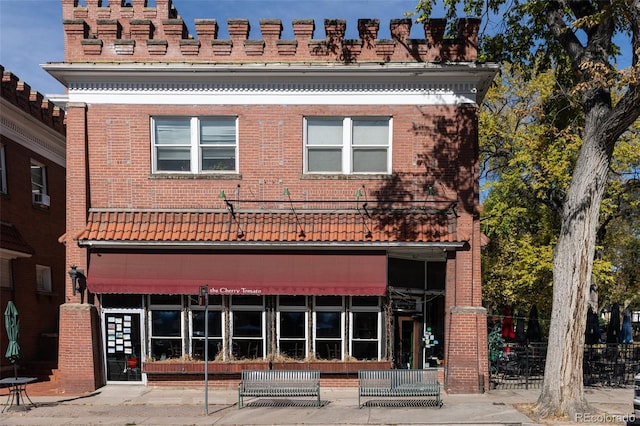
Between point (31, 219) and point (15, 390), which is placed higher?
point (31, 219)

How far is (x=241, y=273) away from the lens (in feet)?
45.5

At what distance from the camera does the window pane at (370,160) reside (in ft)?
47.1

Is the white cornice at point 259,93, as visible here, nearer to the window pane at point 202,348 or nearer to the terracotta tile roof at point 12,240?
the terracotta tile roof at point 12,240

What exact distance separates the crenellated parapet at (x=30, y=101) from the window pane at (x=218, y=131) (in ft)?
21.2

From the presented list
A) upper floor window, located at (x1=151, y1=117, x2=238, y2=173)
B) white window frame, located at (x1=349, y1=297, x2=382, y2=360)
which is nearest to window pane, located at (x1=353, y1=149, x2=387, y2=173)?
upper floor window, located at (x1=151, y1=117, x2=238, y2=173)

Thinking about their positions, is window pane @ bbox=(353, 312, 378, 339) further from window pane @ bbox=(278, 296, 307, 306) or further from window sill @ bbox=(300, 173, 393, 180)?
A: window sill @ bbox=(300, 173, 393, 180)

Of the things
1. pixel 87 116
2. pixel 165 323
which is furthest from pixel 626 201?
pixel 87 116

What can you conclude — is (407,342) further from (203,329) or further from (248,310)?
(203,329)

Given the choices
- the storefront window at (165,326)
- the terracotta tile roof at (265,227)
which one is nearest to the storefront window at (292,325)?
the terracotta tile roof at (265,227)

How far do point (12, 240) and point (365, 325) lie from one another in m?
10.3

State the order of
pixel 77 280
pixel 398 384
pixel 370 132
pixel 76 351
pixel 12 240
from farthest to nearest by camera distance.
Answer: pixel 12 240 < pixel 370 132 < pixel 77 280 < pixel 76 351 < pixel 398 384

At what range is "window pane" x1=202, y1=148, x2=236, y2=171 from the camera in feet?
47.3

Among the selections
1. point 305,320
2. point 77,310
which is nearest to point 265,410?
point 305,320

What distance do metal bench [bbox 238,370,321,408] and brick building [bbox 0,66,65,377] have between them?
7.17 meters
